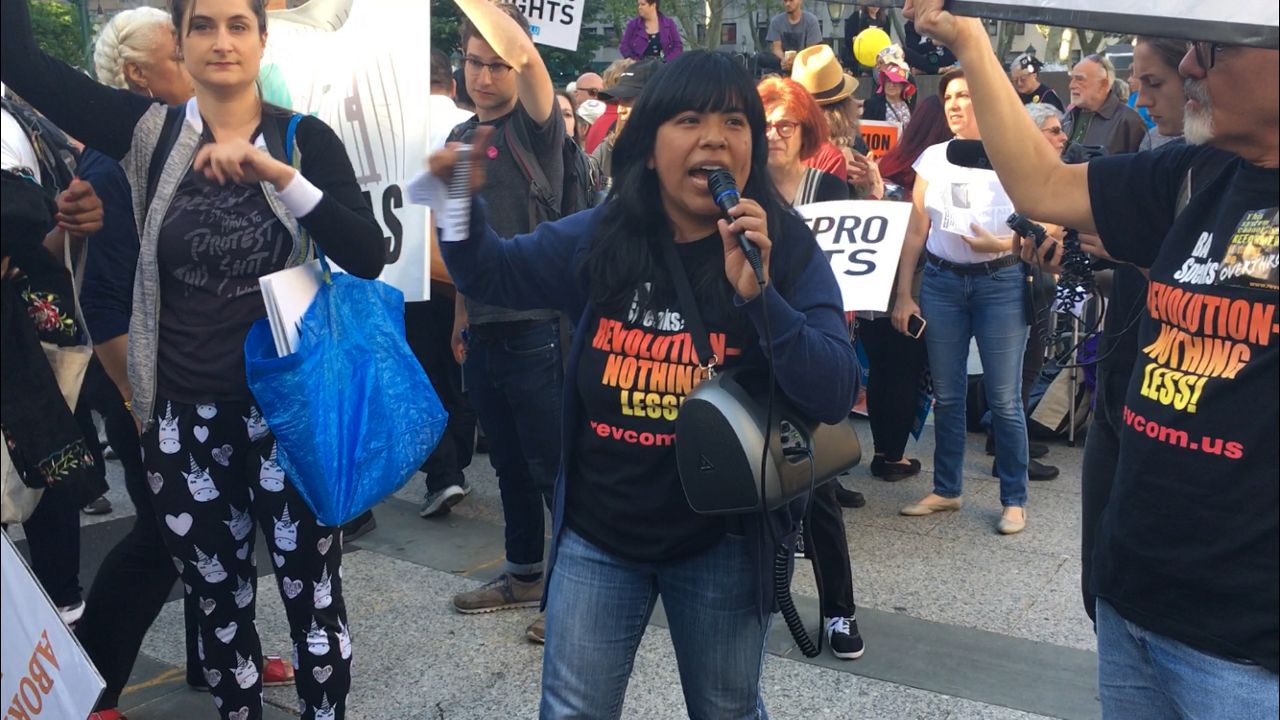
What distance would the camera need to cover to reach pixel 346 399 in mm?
3109

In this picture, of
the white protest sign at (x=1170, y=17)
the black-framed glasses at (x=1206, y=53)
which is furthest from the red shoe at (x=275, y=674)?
the black-framed glasses at (x=1206, y=53)

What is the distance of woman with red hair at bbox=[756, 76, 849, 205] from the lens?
4492 millimetres

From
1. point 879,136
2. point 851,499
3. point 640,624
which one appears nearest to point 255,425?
point 640,624

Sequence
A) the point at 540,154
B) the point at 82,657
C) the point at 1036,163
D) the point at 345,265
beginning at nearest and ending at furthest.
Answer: the point at 1036,163
the point at 82,657
the point at 345,265
the point at 540,154

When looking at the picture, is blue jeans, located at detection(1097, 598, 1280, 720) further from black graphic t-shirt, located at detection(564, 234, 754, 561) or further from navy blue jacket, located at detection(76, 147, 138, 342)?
navy blue jacket, located at detection(76, 147, 138, 342)

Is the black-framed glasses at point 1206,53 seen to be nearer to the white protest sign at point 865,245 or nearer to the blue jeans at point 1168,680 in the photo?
the blue jeans at point 1168,680

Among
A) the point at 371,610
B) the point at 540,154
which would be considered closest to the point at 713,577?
the point at 540,154

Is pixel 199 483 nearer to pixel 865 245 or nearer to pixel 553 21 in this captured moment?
pixel 865 245

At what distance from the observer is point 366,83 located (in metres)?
4.20

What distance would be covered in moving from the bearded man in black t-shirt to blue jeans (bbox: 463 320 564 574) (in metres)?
2.38

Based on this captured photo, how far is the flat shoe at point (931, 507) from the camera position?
19.4 feet

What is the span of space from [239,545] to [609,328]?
1.24 m

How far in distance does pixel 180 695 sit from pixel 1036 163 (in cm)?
318

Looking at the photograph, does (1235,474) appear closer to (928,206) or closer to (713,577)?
(713,577)
